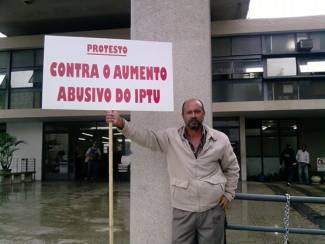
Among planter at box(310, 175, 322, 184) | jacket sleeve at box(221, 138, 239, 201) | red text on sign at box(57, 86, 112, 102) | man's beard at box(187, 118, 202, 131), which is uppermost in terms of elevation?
red text on sign at box(57, 86, 112, 102)

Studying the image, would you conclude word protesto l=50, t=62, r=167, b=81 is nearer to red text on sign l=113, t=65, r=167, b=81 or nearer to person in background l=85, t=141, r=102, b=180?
red text on sign l=113, t=65, r=167, b=81

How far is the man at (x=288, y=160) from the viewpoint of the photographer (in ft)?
61.4

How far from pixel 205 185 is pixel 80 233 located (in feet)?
15.4

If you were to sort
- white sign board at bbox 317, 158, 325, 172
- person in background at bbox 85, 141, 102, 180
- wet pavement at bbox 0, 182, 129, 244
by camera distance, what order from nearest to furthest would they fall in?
wet pavement at bbox 0, 182, 129, 244
white sign board at bbox 317, 158, 325, 172
person in background at bbox 85, 141, 102, 180

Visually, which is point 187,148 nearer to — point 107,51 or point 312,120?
point 107,51

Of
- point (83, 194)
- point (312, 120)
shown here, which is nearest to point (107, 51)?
point (83, 194)

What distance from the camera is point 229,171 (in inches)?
130

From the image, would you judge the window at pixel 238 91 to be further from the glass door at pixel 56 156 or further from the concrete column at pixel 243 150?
the glass door at pixel 56 156

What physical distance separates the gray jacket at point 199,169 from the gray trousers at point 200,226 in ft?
0.17

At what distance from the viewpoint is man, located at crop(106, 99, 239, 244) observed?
124 inches

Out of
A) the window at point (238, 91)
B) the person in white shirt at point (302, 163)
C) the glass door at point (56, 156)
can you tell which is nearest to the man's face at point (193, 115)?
the window at point (238, 91)

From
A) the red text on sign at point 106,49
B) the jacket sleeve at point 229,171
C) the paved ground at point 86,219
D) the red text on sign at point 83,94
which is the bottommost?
the paved ground at point 86,219

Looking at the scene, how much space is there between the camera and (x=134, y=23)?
4027 mm

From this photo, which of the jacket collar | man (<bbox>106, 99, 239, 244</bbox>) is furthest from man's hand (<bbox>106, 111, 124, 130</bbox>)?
the jacket collar
